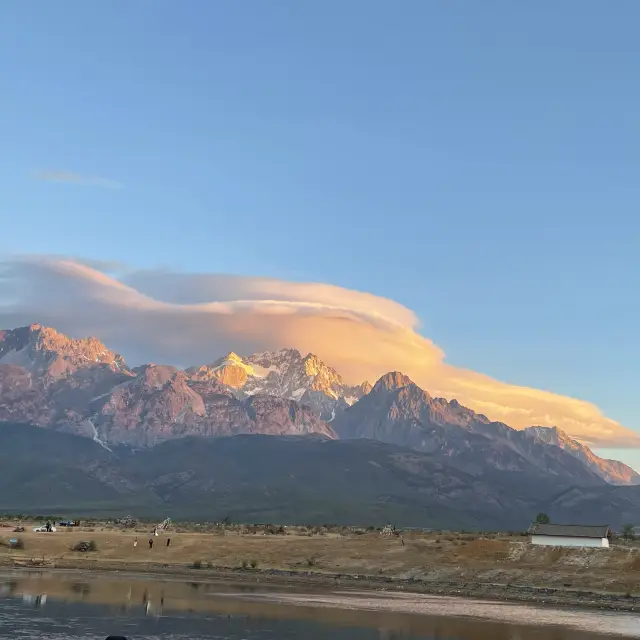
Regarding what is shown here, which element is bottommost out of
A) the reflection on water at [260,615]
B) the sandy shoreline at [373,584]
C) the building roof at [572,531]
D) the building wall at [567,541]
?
the sandy shoreline at [373,584]

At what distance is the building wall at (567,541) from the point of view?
105438 millimetres

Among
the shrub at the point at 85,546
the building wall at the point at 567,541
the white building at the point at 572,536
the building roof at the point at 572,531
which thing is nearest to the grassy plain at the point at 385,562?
the shrub at the point at 85,546

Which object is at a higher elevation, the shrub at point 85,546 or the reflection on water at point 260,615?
the reflection on water at point 260,615

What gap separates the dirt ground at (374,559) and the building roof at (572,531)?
135 inches

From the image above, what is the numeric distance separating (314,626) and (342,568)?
147ft

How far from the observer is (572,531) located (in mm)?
109438

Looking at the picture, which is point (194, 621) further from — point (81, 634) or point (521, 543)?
point (521, 543)

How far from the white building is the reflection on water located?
114 feet

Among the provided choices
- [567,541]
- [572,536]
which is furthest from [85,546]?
[572,536]

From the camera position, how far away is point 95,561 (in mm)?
101188

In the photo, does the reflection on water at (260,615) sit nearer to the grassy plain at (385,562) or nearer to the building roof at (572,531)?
the grassy plain at (385,562)

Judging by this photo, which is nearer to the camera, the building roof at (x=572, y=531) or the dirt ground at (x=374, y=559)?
the dirt ground at (x=374, y=559)

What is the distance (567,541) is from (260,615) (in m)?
58.9

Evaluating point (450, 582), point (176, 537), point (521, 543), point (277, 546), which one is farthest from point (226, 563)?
point (521, 543)
